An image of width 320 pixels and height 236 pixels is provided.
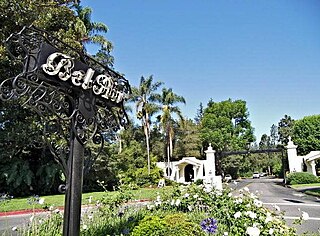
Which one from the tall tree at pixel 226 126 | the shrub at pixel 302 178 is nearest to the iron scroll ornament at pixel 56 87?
the shrub at pixel 302 178

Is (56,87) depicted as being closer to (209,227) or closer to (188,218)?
(209,227)

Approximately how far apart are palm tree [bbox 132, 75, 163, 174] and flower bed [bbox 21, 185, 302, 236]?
21.0 m

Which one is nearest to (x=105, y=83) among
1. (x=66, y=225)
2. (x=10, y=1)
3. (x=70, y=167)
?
(x=70, y=167)

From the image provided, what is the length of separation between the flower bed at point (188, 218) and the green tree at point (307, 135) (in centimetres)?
4373

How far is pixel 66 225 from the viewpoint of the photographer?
7.95 feet

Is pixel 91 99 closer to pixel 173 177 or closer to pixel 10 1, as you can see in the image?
pixel 10 1

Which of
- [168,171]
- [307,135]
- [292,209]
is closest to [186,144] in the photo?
[168,171]

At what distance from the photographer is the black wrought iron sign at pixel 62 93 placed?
2.37 meters

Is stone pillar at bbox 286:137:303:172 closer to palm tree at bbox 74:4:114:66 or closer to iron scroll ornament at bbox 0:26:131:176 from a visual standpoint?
palm tree at bbox 74:4:114:66

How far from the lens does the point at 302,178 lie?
88.2 ft

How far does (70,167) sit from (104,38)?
19603 mm

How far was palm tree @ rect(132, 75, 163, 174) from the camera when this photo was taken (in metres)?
27.5

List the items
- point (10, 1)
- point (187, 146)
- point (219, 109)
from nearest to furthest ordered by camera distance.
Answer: point (10, 1), point (187, 146), point (219, 109)

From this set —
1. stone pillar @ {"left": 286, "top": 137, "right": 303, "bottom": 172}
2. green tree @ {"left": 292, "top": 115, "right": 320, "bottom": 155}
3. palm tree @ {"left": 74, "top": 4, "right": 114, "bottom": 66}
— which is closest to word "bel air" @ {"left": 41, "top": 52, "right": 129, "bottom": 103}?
palm tree @ {"left": 74, "top": 4, "right": 114, "bottom": 66}
